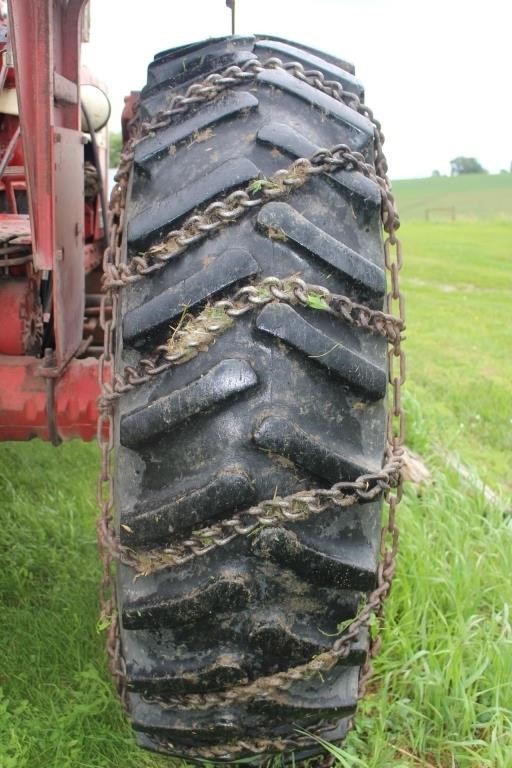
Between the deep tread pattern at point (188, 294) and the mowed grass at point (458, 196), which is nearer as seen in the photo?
the deep tread pattern at point (188, 294)

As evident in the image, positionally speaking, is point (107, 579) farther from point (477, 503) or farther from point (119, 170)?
point (477, 503)

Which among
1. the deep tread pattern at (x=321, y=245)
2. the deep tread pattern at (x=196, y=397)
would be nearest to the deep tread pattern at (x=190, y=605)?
the deep tread pattern at (x=196, y=397)

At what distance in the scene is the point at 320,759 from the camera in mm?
1860

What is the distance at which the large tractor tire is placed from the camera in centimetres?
135

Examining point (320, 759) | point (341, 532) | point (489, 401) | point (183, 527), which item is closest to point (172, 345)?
point (183, 527)

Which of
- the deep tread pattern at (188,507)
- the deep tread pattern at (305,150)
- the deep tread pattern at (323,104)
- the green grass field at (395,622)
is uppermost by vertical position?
the deep tread pattern at (323,104)

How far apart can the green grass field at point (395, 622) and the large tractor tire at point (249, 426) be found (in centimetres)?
45

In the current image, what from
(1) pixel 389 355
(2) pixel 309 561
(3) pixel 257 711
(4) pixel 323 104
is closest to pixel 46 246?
(4) pixel 323 104

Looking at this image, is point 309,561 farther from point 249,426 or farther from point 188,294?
point 188,294

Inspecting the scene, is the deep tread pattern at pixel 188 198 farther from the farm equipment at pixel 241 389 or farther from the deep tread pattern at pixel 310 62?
the deep tread pattern at pixel 310 62

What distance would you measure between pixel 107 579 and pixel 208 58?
1019 millimetres

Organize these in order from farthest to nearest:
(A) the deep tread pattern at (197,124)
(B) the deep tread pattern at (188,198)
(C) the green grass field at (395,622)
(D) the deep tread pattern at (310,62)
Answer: (C) the green grass field at (395,622), (D) the deep tread pattern at (310,62), (A) the deep tread pattern at (197,124), (B) the deep tread pattern at (188,198)

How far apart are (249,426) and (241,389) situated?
0.20 ft

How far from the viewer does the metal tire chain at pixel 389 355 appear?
1493 mm
